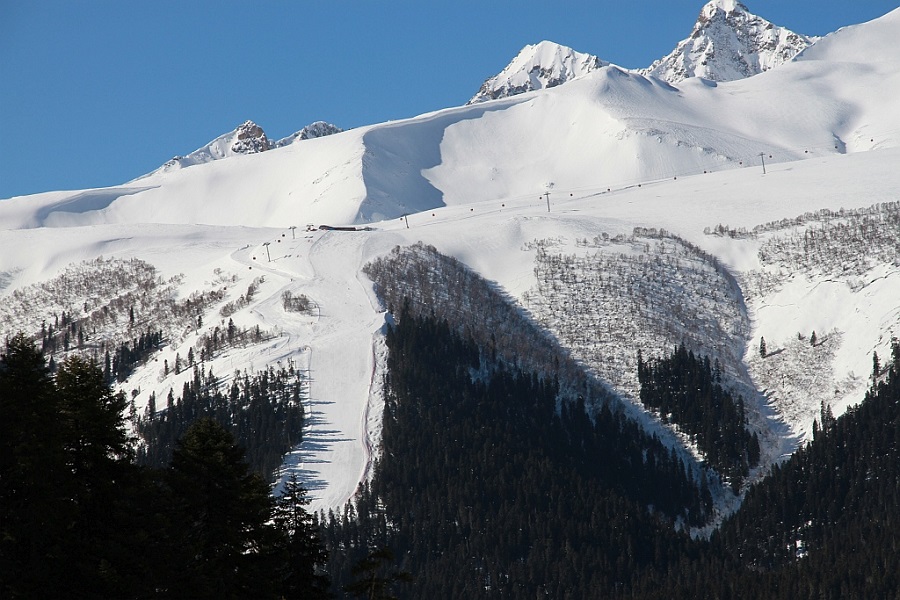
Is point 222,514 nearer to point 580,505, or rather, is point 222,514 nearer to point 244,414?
point 580,505

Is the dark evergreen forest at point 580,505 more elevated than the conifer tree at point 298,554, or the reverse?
the conifer tree at point 298,554

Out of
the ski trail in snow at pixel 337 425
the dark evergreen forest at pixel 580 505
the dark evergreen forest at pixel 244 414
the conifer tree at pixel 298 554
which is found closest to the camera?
the conifer tree at pixel 298 554

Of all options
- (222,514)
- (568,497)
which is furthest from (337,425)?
(222,514)

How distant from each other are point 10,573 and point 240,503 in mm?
9690

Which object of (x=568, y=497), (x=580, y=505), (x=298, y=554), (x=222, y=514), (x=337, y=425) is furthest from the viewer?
(x=337, y=425)

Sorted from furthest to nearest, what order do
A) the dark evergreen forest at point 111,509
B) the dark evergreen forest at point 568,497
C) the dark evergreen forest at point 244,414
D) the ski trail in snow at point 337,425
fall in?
the dark evergreen forest at point 244,414 → the ski trail in snow at point 337,425 → the dark evergreen forest at point 568,497 → the dark evergreen forest at point 111,509

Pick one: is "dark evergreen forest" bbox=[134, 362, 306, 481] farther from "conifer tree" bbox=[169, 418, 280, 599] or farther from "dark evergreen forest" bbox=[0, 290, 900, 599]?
"conifer tree" bbox=[169, 418, 280, 599]

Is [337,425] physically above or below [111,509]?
below

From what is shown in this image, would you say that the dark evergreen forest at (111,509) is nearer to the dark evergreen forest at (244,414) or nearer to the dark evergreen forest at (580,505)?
the dark evergreen forest at (580,505)

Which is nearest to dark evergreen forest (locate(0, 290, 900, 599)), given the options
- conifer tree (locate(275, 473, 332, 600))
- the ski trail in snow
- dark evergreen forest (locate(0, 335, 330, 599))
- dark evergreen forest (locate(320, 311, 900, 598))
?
dark evergreen forest (locate(320, 311, 900, 598))

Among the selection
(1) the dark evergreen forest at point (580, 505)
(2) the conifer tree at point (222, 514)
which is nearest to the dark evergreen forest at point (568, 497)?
(1) the dark evergreen forest at point (580, 505)

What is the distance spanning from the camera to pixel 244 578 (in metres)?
41.3

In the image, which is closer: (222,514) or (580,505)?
(222,514)

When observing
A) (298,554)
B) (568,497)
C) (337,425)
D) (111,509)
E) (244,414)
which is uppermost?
(111,509)
